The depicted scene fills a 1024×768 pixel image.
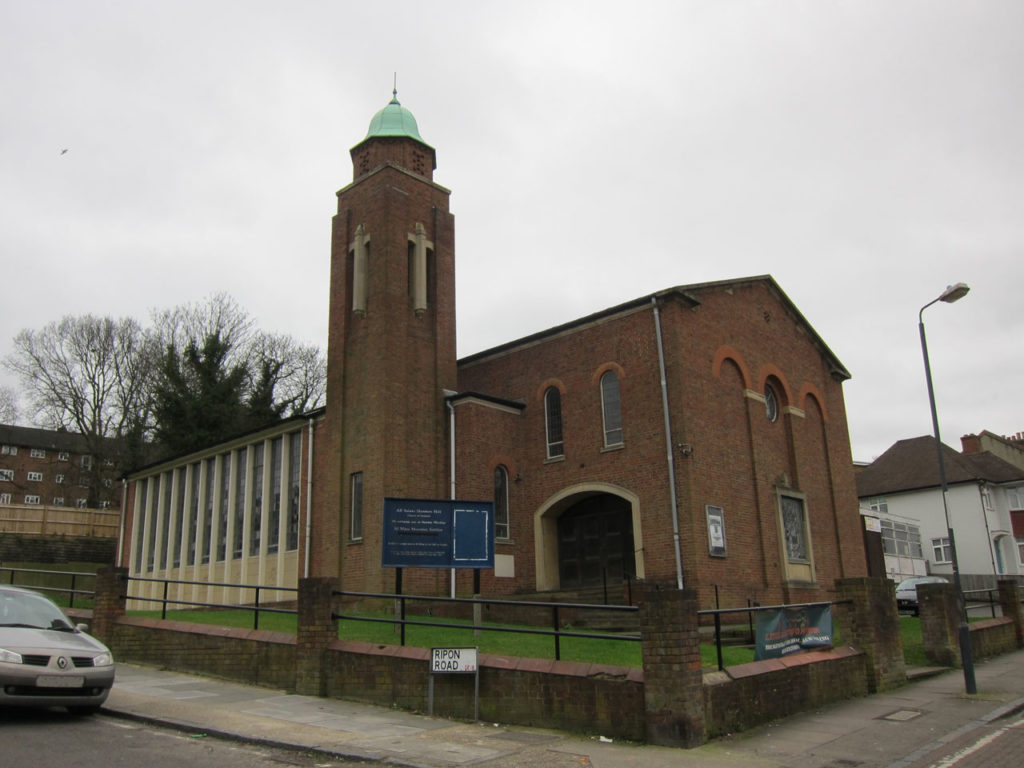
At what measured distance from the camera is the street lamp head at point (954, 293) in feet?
46.0

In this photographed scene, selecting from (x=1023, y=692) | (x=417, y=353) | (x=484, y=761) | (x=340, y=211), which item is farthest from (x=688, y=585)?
(x=340, y=211)

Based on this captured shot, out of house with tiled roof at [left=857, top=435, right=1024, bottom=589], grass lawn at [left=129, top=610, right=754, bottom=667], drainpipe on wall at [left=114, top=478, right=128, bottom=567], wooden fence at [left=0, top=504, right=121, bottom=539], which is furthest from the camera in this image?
house with tiled roof at [left=857, top=435, right=1024, bottom=589]

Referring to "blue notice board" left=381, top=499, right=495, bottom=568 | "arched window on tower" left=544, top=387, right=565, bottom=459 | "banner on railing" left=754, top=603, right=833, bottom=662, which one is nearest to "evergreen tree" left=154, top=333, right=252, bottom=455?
"arched window on tower" left=544, top=387, right=565, bottom=459

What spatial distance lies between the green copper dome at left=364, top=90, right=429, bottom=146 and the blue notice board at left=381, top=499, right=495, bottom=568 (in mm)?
14615

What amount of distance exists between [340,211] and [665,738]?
781 inches

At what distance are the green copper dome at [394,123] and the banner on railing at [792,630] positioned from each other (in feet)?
59.3

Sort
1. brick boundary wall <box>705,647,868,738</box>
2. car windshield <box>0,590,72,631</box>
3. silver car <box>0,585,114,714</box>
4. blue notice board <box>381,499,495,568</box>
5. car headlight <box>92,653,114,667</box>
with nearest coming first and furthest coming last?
silver car <box>0,585,114,714</box>
car headlight <box>92,653,114,667</box>
brick boundary wall <box>705,647,868,738</box>
car windshield <box>0,590,72,631</box>
blue notice board <box>381,499,495,568</box>

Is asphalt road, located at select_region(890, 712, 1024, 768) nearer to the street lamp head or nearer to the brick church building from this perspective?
the street lamp head

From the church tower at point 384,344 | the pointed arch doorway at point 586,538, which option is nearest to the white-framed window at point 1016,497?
the pointed arch doorway at point 586,538

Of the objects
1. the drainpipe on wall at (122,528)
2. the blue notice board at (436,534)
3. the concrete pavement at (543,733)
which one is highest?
the drainpipe on wall at (122,528)

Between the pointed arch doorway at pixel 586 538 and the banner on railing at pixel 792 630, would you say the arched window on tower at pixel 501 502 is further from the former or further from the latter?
the banner on railing at pixel 792 630

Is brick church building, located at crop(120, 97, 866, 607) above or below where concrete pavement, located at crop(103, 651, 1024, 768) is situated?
above

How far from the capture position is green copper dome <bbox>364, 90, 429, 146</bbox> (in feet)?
81.4

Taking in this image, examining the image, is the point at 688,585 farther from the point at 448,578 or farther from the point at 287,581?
the point at 287,581
